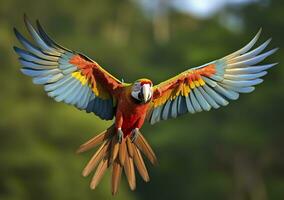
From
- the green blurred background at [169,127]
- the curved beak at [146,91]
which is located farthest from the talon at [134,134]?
the green blurred background at [169,127]

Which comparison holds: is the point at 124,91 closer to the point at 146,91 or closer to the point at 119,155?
the point at 146,91

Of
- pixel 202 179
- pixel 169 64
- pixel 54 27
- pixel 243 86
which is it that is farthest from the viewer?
pixel 54 27

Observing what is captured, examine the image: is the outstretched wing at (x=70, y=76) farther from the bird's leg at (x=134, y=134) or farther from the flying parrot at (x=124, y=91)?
the bird's leg at (x=134, y=134)

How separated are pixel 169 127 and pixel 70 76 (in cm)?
2298

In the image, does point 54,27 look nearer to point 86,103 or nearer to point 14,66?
point 14,66

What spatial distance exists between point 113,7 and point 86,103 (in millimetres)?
32438

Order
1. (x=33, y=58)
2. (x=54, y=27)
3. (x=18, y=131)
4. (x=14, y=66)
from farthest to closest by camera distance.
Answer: (x=54, y=27) → (x=14, y=66) → (x=18, y=131) → (x=33, y=58)

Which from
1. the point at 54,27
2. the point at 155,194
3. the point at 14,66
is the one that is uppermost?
the point at 54,27

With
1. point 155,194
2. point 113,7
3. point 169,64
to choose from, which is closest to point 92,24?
point 113,7

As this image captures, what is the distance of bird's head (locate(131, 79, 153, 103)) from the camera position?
802cm

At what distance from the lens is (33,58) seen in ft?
27.0

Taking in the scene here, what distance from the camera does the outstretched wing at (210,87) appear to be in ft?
29.1

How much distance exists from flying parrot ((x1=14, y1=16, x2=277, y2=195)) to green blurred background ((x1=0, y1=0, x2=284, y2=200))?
1533cm

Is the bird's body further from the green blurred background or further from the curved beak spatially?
the green blurred background
